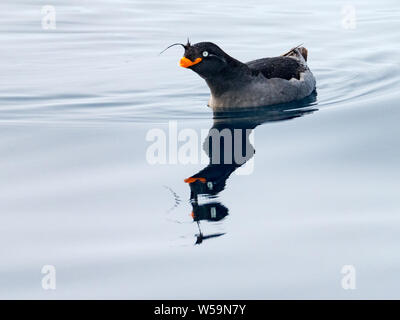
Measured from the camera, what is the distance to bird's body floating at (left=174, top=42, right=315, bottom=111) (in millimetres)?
12164

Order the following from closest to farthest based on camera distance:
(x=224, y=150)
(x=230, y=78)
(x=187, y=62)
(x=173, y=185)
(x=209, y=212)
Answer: (x=209, y=212) < (x=173, y=185) < (x=224, y=150) < (x=187, y=62) < (x=230, y=78)

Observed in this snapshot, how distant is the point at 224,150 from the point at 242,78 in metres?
2.25

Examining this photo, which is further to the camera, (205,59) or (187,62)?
(205,59)

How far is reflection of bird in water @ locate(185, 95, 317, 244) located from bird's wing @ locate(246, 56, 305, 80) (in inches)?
19.1

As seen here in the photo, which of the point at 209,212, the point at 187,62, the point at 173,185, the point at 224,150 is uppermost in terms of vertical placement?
the point at 187,62

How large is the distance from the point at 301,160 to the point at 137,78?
18.4 feet

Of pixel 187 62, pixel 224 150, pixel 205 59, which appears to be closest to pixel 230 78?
pixel 205 59

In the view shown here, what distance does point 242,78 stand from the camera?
12.8 meters

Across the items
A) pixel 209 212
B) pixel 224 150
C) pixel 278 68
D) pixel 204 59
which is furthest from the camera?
pixel 278 68

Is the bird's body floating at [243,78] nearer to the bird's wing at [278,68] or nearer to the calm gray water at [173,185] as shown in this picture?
the bird's wing at [278,68]

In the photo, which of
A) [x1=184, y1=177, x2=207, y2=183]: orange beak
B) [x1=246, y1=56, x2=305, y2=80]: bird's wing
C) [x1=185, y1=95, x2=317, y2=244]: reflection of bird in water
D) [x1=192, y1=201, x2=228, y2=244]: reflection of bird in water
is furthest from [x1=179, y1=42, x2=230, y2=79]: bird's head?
[x1=192, y1=201, x2=228, y2=244]: reflection of bird in water

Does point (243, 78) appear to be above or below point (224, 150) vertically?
above

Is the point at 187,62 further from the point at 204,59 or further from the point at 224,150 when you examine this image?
the point at 224,150

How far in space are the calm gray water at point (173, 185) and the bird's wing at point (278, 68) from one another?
627 mm
